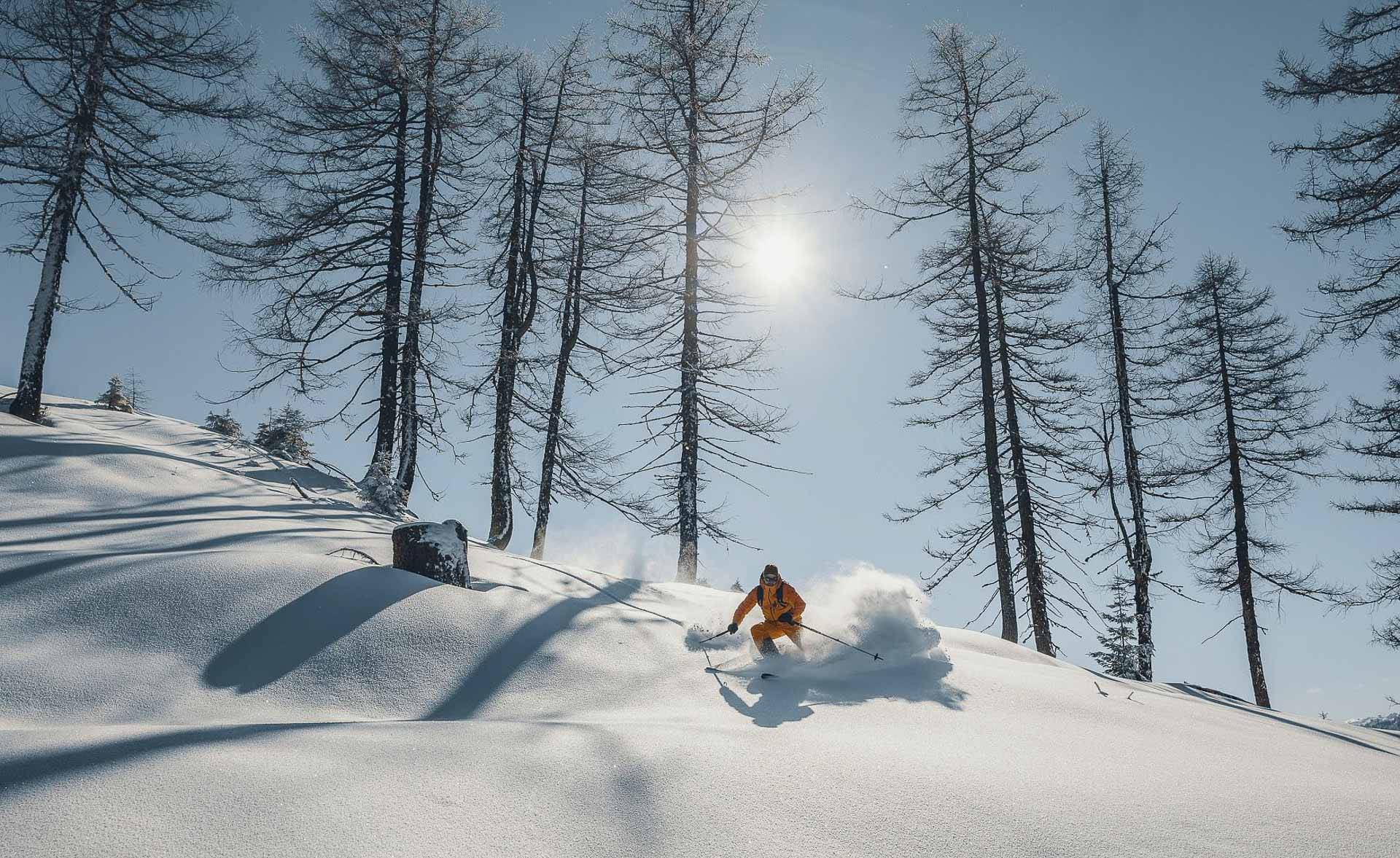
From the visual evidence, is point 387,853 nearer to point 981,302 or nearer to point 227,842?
point 227,842

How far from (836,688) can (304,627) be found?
4227mm

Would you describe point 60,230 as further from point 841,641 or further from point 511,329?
point 841,641

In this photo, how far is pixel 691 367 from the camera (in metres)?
12.8

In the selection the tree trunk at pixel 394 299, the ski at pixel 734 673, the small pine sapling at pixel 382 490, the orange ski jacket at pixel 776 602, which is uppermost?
the tree trunk at pixel 394 299

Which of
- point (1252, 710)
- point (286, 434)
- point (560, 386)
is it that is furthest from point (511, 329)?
point (1252, 710)

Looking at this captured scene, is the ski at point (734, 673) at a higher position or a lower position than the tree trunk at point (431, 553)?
lower

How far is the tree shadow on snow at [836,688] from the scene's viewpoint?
5.09 m

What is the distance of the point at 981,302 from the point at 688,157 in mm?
6803

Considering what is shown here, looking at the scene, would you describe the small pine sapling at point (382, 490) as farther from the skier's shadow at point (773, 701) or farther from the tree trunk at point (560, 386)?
the skier's shadow at point (773, 701)

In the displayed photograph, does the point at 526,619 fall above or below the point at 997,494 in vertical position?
below

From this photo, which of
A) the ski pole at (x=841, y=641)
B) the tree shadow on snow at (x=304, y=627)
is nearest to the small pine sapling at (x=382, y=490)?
the tree shadow on snow at (x=304, y=627)

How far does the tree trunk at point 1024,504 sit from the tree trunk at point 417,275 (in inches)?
463

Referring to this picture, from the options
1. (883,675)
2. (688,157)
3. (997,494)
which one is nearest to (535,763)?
(883,675)

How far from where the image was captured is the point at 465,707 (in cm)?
452
